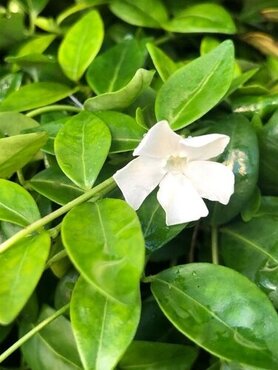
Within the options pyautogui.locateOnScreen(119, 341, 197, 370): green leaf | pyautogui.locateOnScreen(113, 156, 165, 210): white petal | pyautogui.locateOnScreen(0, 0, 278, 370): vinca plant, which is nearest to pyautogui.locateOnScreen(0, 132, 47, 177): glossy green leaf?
pyautogui.locateOnScreen(0, 0, 278, 370): vinca plant

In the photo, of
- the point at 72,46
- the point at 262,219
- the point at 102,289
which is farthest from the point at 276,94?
the point at 102,289

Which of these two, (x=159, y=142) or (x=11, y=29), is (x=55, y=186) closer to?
(x=159, y=142)

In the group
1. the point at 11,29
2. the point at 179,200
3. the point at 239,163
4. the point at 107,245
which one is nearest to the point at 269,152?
the point at 239,163

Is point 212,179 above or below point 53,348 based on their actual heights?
above

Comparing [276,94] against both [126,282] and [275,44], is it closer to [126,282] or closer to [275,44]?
[275,44]

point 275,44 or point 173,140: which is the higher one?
point 173,140

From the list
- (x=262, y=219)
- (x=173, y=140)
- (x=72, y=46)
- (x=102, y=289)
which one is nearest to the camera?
(x=102, y=289)
